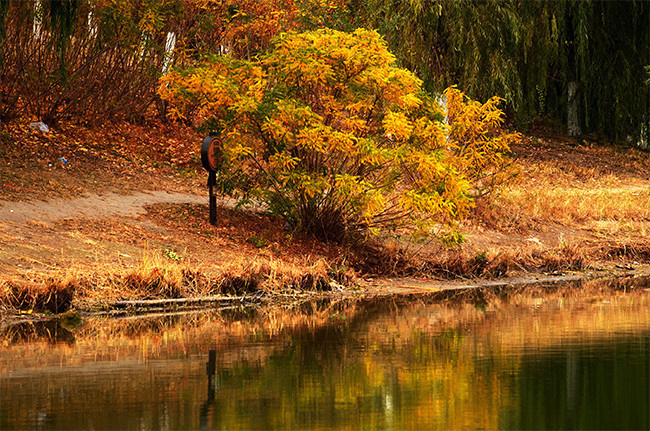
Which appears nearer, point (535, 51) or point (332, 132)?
point (332, 132)

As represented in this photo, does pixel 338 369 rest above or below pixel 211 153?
below

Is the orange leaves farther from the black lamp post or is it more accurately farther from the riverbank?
the black lamp post

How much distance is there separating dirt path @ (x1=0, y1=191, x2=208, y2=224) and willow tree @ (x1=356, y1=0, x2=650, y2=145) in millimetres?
9447

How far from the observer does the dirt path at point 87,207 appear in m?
19.3

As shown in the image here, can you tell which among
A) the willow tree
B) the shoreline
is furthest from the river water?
the willow tree

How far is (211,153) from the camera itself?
1958 centimetres

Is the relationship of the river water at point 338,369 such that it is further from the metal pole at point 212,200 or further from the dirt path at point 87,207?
the dirt path at point 87,207

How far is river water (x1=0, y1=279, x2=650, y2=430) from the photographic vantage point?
8.09 m

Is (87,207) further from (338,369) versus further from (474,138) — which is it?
(338,369)

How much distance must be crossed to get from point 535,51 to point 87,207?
19.0 metres

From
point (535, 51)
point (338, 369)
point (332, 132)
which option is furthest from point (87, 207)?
point (535, 51)

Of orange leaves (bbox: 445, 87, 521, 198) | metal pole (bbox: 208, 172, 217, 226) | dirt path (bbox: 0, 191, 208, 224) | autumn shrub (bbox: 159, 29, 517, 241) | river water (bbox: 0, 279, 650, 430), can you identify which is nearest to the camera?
river water (bbox: 0, 279, 650, 430)

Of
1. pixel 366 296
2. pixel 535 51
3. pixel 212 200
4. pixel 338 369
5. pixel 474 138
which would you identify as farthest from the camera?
pixel 535 51

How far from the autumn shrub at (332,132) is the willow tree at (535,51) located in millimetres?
10556
